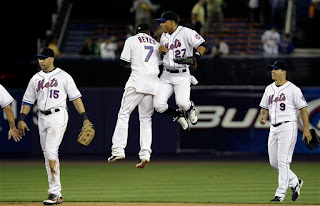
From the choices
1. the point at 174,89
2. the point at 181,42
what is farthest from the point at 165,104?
the point at 181,42

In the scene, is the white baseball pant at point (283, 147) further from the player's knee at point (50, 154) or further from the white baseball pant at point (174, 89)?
the player's knee at point (50, 154)

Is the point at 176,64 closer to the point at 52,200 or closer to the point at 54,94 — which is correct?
the point at 54,94

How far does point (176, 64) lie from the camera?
44.0ft

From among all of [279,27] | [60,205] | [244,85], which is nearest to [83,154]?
[244,85]

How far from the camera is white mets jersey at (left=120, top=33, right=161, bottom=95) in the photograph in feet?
43.2

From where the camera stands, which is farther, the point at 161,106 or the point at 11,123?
the point at 161,106

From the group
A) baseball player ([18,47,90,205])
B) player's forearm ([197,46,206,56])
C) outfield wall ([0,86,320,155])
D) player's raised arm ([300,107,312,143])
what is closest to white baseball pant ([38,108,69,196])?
baseball player ([18,47,90,205])

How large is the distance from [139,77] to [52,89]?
136 cm

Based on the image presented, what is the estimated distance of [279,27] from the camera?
86.1ft

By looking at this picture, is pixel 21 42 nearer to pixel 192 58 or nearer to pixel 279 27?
pixel 279 27

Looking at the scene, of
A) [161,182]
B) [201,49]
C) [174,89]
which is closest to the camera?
[201,49]

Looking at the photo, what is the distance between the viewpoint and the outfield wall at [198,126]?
22141mm

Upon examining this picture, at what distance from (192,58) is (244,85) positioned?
30.2ft

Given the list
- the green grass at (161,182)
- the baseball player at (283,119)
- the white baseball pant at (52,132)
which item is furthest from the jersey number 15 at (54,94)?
the baseball player at (283,119)
